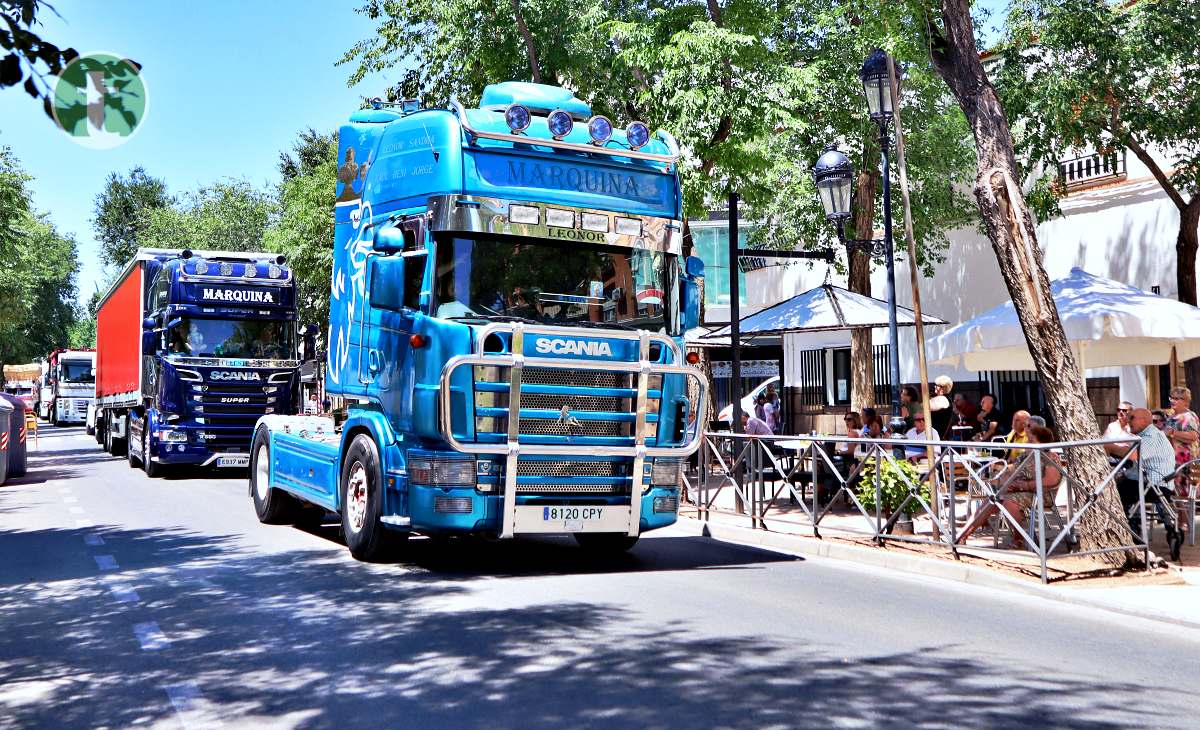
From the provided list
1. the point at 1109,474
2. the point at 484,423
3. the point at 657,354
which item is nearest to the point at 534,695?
the point at 484,423

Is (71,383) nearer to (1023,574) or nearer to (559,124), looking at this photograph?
(559,124)

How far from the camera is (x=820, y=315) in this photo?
15.1m

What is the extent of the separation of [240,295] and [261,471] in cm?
751

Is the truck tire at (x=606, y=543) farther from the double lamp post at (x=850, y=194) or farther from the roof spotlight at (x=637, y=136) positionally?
the double lamp post at (x=850, y=194)

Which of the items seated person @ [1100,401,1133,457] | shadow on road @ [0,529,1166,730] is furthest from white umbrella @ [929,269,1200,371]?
shadow on road @ [0,529,1166,730]

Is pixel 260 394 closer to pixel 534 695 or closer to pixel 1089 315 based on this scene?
pixel 1089 315

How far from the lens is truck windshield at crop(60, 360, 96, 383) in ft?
178

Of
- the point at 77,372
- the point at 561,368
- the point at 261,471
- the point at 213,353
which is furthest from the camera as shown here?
the point at 77,372

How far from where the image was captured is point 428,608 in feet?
26.4

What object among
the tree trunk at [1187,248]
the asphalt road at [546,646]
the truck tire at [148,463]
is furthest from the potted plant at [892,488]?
the truck tire at [148,463]

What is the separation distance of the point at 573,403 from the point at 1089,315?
6.29 meters

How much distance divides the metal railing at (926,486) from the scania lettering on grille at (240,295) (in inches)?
392

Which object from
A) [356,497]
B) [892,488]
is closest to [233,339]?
[356,497]

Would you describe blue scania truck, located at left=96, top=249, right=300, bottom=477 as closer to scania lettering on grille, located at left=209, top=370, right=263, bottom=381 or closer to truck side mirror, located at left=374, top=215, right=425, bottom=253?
scania lettering on grille, located at left=209, top=370, right=263, bottom=381
